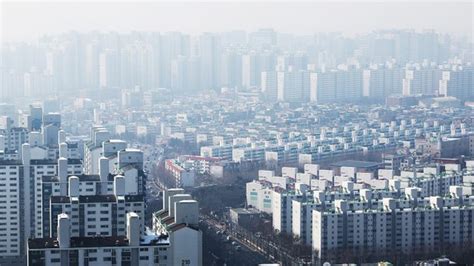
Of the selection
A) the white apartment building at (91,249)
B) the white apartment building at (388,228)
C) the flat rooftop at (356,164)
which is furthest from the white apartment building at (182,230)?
the flat rooftop at (356,164)

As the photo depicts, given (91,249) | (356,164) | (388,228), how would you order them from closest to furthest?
(91,249) < (388,228) < (356,164)

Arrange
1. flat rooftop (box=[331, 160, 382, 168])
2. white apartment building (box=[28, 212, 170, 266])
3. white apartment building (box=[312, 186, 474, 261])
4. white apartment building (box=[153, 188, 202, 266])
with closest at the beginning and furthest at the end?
white apartment building (box=[28, 212, 170, 266]) < white apartment building (box=[153, 188, 202, 266]) < white apartment building (box=[312, 186, 474, 261]) < flat rooftop (box=[331, 160, 382, 168])

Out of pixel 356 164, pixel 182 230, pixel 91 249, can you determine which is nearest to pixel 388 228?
pixel 182 230

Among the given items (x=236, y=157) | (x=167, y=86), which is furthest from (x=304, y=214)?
(x=167, y=86)

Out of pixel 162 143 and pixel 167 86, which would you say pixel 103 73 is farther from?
pixel 162 143

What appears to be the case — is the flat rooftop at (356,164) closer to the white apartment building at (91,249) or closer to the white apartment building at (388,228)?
the white apartment building at (388,228)

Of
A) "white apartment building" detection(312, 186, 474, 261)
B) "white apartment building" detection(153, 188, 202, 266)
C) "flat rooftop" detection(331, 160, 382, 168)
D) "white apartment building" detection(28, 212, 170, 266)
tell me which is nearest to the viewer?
"white apartment building" detection(28, 212, 170, 266)

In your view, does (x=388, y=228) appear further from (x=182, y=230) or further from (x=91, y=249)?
(x=91, y=249)

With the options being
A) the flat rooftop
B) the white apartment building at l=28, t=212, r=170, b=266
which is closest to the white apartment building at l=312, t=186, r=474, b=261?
the white apartment building at l=28, t=212, r=170, b=266

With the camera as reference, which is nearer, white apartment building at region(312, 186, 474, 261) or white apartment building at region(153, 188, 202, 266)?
white apartment building at region(153, 188, 202, 266)

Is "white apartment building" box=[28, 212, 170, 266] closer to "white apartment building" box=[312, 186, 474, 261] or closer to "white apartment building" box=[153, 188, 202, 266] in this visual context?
"white apartment building" box=[153, 188, 202, 266]

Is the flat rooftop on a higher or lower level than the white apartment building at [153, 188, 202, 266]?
lower
